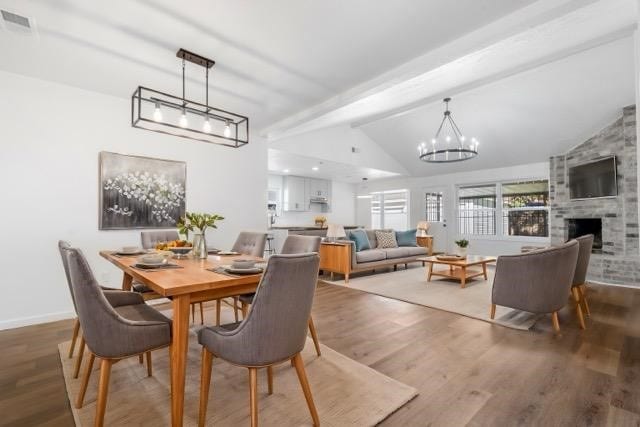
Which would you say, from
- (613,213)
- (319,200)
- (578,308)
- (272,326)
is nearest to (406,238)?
(319,200)

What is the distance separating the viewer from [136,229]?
372cm

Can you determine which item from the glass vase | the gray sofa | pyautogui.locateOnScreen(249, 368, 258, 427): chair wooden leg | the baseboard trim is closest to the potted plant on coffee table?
the gray sofa

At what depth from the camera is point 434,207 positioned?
858 centimetres

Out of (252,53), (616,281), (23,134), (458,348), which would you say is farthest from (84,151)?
(616,281)

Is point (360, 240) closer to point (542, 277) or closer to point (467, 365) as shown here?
point (542, 277)

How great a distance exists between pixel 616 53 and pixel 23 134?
22.7 ft

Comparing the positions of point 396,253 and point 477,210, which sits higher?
point 477,210

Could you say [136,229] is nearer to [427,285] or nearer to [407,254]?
[427,285]

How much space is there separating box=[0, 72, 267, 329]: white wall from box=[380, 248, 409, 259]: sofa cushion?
4.06m

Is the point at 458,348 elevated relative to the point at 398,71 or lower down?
lower down

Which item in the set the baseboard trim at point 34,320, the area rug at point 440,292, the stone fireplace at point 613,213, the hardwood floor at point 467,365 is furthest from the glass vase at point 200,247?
the stone fireplace at point 613,213

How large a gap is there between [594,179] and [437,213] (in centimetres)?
363

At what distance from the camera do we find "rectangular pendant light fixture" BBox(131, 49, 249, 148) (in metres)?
2.45

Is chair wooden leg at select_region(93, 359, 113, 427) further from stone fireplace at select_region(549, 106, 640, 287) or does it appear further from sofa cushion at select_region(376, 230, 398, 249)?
stone fireplace at select_region(549, 106, 640, 287)
